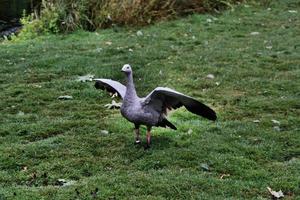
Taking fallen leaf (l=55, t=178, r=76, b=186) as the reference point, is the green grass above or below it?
below

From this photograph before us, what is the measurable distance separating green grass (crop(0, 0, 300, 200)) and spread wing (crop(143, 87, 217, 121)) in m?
0.57

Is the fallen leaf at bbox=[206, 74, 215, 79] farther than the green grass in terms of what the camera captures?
Yes

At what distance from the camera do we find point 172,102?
694 centimetres

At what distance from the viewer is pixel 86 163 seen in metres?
6.80

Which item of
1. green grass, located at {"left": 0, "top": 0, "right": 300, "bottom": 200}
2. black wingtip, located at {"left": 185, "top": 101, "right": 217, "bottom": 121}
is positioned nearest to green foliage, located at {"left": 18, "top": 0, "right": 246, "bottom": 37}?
green grass, located at {"left": 0, "top": 0, "right": 300, "bottom": 200}

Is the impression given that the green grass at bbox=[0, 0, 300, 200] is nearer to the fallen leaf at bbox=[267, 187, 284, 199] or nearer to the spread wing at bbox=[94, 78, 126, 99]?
the fallen leaf at bbox=[267, 187, 284, 199]

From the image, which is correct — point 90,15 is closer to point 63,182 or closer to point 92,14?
point 92,14

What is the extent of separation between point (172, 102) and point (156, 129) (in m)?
1.10

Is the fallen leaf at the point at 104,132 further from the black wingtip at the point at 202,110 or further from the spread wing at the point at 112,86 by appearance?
the black wingtip at the point at 202,110

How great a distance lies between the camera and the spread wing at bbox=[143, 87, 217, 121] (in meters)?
6.60

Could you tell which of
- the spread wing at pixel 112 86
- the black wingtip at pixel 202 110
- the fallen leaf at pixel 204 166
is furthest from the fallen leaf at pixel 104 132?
the fallen leaf at pixel 204 166

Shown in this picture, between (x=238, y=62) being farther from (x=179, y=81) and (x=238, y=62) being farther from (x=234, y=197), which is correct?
(x=234, y=197)

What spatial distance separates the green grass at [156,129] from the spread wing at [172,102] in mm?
569

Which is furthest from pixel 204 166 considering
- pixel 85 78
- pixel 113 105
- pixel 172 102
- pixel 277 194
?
pixel 85 78
